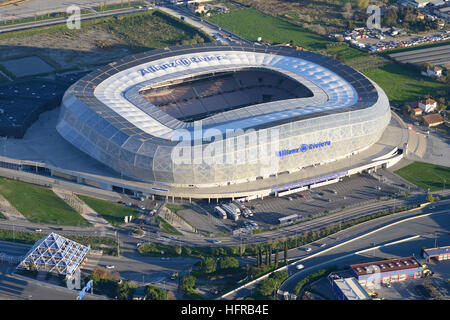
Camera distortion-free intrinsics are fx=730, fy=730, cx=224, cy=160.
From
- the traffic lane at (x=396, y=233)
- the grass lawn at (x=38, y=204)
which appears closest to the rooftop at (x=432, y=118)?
the traffic lane at (x=396, y=233)

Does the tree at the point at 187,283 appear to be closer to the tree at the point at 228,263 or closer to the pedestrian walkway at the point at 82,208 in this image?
the tree at the point at 228,263

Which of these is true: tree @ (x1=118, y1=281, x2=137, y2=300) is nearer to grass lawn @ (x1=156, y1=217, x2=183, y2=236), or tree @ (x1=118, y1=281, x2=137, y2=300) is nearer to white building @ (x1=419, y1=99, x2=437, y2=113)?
grass lawn @ (x1=156, y1=217, x2=183, y2=236)

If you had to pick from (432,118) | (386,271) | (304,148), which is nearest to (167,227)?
(304,148)

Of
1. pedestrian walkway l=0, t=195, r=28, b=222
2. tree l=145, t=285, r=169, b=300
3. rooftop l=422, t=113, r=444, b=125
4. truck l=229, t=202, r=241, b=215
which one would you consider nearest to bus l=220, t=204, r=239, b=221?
truck l=229, t=202, r=241, b=215

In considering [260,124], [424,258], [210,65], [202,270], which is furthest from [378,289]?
[210,65]

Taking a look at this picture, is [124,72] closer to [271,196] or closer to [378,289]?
[271,196]
